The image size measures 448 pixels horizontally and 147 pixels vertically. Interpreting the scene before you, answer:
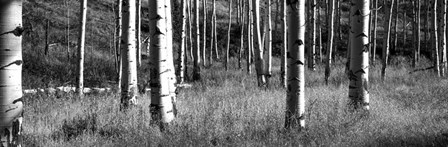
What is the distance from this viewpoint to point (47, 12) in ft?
103

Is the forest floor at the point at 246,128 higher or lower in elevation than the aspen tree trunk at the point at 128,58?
lower

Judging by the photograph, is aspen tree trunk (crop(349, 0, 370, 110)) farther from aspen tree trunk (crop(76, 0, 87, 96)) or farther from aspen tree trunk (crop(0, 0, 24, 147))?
aspen tree trunk (crop(76, 0, 87, 96))

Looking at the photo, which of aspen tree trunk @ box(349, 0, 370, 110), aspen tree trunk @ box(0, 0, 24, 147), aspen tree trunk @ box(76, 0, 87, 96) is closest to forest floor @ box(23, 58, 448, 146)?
aspen tree trunk @ box(349, 0, 370, 110)

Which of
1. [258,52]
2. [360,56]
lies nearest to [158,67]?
[360,56]

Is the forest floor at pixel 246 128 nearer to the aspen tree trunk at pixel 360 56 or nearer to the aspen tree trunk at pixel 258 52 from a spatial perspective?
the aspen tree trunk at pixel 360 56

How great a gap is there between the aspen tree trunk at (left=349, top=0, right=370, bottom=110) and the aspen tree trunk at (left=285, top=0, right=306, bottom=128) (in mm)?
1746

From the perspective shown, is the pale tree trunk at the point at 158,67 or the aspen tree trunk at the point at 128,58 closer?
→ the pale tree trunk at the point at 158,67

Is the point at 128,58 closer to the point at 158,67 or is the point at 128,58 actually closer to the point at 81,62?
the point at 158,67

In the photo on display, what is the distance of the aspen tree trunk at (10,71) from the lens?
3018mm

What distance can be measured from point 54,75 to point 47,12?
727 inches

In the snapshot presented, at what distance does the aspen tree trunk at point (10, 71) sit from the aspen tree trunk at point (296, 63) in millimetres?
2821

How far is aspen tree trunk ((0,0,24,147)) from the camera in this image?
302cm

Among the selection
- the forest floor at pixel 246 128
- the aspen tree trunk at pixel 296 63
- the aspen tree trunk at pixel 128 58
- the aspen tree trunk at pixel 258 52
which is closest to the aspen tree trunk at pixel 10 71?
the forest floor at pixel 246 128

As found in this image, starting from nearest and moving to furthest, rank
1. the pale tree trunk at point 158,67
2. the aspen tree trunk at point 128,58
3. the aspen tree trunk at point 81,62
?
the pale tree trunk at point 158,67
the aspen tree trunk at point 128,58
the aspen tree trunk at point 81,62
